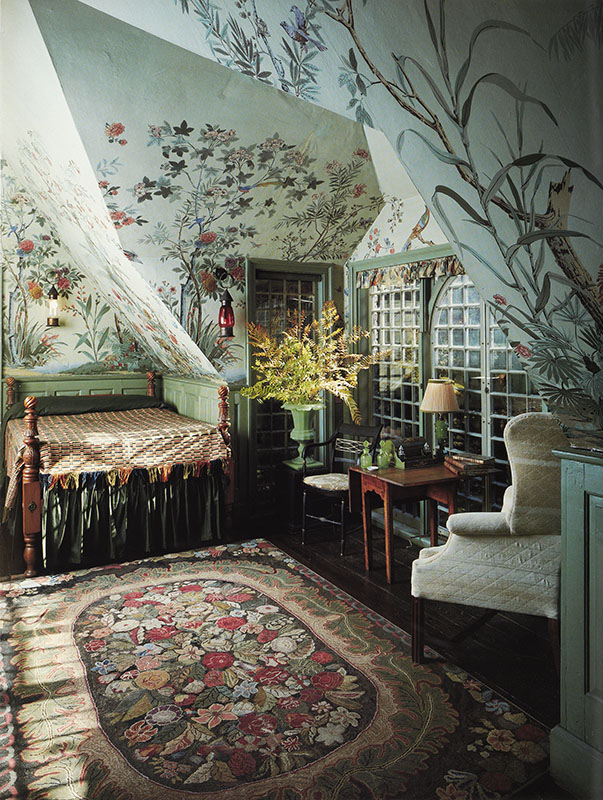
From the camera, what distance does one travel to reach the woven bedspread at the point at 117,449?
428 cm

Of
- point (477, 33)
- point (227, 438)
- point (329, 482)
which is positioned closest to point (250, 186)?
point (227, 438)

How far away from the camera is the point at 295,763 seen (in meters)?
2.31

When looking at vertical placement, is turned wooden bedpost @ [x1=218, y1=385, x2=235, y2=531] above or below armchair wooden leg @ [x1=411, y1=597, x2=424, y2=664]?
above

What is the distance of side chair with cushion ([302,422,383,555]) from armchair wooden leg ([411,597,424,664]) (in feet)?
5.12

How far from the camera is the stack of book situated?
13.1ft

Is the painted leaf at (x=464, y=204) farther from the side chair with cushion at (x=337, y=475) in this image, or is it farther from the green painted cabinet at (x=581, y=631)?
the side chair with cushion at (x=337, y=475)

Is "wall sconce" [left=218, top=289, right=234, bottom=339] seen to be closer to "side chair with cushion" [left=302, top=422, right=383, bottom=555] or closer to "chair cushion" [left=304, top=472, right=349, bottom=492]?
"side chair with cushion" [left=302, top=422, right=383, bottom=555]

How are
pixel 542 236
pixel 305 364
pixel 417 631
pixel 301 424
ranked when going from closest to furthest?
pixel 542 236 < pixel 417 631 < pixel 305 364 < pixel 301 424

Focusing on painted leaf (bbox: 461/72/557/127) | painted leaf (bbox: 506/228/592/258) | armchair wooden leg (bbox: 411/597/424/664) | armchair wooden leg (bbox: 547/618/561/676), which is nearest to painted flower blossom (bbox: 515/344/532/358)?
painted leaf (bbox: 506/228/592/258)

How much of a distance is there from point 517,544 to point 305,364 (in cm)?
268

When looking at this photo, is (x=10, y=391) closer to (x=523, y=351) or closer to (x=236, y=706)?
(x=236, y=706)

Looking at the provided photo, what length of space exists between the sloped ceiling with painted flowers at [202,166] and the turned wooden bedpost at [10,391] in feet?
6.85

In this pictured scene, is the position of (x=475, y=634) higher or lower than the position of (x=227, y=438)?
lower

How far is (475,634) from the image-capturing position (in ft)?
10.8
